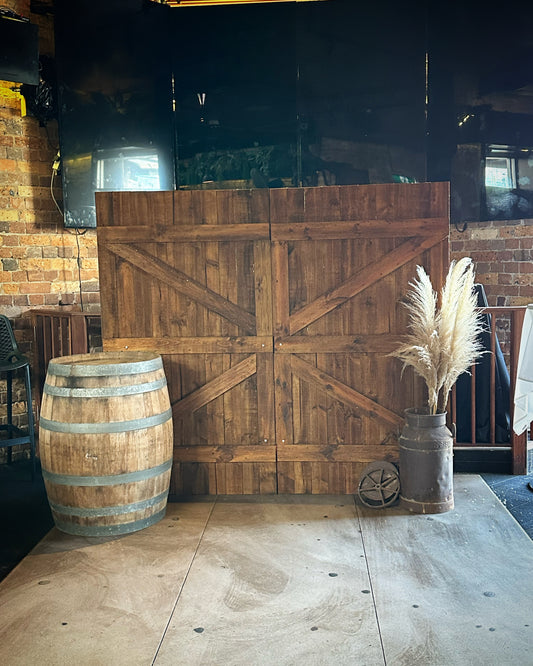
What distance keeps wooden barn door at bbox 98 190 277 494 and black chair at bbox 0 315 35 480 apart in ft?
3.17

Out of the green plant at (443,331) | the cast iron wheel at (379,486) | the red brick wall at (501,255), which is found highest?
the red brick wall at (501,255)

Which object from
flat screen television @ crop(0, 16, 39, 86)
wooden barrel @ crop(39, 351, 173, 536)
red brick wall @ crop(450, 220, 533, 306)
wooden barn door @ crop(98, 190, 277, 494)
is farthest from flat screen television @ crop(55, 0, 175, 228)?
red brick wall @ crop(450, 220, 533, 306)

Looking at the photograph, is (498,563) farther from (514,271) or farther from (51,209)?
(51,209)

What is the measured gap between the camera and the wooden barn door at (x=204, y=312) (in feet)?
12.6

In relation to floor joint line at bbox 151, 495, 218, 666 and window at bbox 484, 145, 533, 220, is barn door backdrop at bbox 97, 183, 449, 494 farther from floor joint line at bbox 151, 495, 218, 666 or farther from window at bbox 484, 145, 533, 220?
window at bbox 484, 145, 533, 220

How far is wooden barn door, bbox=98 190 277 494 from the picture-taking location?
12.6 ft

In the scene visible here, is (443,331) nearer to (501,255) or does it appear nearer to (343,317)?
(343,317)

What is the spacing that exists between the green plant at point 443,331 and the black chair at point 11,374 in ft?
8.41

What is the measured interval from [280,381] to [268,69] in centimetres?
304

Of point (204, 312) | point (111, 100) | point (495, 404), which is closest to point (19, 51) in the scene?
point (111, 100)

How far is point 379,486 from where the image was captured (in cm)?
371

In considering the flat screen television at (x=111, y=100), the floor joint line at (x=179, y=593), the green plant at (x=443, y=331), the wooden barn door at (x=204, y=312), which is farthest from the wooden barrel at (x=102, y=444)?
the flat screen television at (x=111, y=100)

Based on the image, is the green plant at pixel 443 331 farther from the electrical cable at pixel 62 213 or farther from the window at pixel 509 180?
the electrical cable at pixel 62 213

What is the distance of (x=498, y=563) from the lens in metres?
2.95
